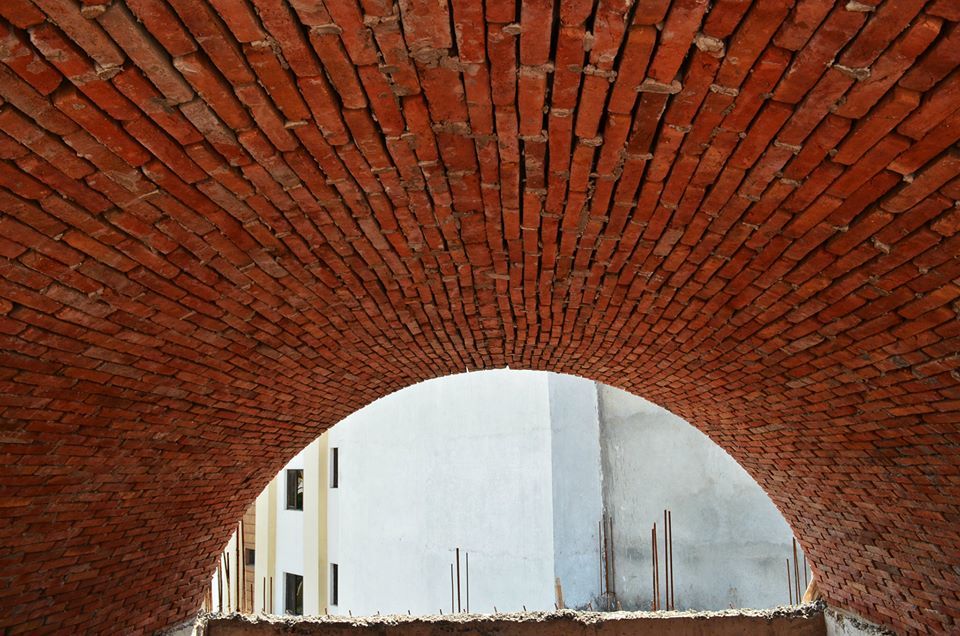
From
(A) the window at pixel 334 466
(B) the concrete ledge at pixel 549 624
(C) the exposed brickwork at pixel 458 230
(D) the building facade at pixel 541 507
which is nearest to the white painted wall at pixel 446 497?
(D) the building facade at pixel 541 507

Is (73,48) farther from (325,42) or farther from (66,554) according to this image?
(66,554)

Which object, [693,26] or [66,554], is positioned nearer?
[693,26]

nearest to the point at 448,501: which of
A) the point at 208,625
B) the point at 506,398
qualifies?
the point at 506,398

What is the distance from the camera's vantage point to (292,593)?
2230 centimetres

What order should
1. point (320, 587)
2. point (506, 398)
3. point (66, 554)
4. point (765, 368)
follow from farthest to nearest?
point (320, 587), point (506, 398), point (66, 554), point (765, 368)

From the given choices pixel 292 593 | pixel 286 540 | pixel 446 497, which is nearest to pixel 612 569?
pixel 446 497

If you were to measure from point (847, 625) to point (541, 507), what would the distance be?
8.47 m

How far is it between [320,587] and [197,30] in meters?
20.7

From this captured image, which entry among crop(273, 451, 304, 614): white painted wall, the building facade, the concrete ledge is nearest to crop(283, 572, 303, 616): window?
crop(273, 451, 304, 614): white painted wall

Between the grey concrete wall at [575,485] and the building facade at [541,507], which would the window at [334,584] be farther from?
the grey concrete wall at [575,485]

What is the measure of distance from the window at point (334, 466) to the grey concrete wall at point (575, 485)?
738 cm

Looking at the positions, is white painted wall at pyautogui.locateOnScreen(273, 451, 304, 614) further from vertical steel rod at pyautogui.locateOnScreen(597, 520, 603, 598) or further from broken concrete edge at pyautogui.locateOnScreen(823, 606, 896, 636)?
broken concrete edge at pyautogui.locateOnScreen(823, 606, 896, 636)

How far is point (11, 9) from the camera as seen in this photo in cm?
209

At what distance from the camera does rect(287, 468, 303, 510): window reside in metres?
22.2
